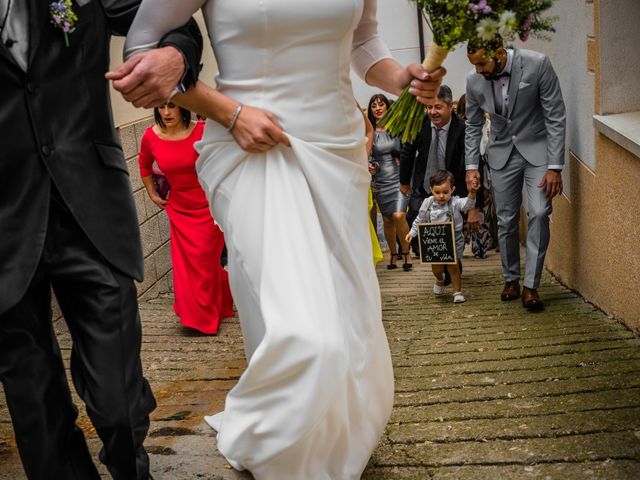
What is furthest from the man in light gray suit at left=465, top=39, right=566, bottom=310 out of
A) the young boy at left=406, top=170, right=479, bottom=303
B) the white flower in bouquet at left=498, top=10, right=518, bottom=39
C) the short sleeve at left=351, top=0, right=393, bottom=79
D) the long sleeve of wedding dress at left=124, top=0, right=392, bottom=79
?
the long sleeve of wedding dress at left=124, top=0, right=392, bottom=79

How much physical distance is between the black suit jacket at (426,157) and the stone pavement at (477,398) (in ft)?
9.37

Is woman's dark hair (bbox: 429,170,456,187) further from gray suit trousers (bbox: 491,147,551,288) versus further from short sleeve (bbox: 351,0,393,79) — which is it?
short sleeve (bbox: 351,0,393,79)

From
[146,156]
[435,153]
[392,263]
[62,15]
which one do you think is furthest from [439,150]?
[62,15]

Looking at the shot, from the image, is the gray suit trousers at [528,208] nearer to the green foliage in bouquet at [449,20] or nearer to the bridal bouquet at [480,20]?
the bridal bouquet at [480,20]

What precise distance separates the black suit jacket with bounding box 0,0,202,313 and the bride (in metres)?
0.16

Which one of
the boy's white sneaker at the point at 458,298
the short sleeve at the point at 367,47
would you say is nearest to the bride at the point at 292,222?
the short sleeve at the point at 367,47

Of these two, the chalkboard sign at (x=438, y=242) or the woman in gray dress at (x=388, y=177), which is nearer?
the chalkboard sign at (x=438, y=242)

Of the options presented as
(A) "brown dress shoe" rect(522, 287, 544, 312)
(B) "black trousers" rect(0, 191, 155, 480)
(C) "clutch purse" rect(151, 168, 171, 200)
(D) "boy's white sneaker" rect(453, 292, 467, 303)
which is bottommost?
(D) "boy's white sneaker" rect(453, 292, 467, 303)

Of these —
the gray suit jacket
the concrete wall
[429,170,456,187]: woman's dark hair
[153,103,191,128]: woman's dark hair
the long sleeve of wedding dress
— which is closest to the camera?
the long sleeve of wedding dress

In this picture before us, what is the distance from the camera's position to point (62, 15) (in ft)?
11.3

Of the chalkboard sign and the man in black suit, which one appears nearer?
the chalkboard sign

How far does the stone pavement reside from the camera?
13.7ft

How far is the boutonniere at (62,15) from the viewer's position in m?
3.44

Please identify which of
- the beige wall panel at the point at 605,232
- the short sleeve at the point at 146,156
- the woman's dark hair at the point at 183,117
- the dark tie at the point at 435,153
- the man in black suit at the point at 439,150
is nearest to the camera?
the beige wall panel at the point at 605,232
